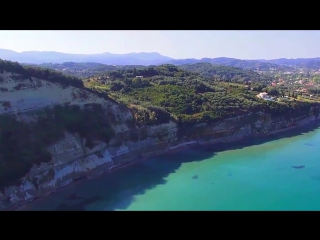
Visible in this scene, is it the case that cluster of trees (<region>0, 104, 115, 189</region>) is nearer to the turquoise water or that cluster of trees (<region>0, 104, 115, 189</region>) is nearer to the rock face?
the rock face

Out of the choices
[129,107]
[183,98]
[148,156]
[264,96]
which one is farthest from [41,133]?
[264,96]

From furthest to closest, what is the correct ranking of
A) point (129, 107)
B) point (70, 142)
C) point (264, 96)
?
point (264, 96)
point (129, 107)
point (70, 142)

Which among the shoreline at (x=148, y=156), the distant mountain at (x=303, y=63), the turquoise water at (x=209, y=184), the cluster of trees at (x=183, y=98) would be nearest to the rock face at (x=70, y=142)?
the shoreline at (x=148, y=156)

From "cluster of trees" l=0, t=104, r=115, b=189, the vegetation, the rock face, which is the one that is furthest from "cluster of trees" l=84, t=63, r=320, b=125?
"cluster of trees" l=0, t=104, r=115, b=189

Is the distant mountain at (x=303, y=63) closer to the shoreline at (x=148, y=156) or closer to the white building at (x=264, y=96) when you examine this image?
the white building at (x=264, y=96)

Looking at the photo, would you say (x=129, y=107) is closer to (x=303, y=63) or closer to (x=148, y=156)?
(x=148, y=156)
